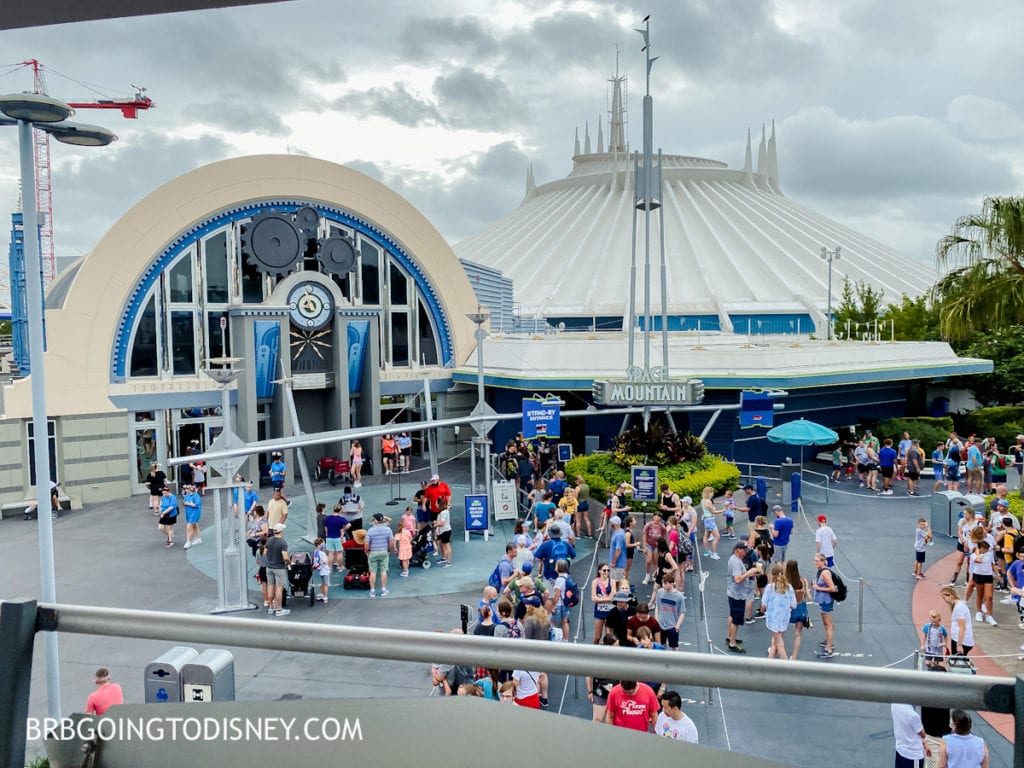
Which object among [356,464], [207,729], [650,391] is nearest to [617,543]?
[650,391]

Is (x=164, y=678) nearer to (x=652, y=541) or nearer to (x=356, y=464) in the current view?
(x=652, y=541)

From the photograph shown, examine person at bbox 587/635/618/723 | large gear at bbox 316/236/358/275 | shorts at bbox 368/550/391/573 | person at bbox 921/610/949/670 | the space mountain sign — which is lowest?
person at bbox 587/635/618/723

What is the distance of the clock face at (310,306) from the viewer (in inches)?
1006

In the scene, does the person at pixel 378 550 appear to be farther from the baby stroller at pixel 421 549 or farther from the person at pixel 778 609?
the person at pixel 778 609

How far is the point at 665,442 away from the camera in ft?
69.6

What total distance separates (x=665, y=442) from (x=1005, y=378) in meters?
19.9

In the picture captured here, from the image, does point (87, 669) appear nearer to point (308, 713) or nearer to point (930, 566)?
point (308, 713)

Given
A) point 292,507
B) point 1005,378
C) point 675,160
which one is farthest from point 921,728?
point 675,160

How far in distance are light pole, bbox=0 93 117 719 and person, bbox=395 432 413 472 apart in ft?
58.9

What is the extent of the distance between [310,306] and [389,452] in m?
5.40

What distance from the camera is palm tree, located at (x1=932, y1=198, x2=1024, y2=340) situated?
1800 cm

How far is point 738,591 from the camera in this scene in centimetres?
1214

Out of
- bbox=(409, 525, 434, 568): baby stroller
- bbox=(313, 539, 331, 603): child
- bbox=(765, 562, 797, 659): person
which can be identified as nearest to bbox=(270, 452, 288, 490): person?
bbox=(409, 525, 434, 568): baby stroller

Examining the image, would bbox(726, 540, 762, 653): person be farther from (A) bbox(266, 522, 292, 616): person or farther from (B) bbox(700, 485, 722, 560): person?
(A) bbox(266, 522, 292, 616): person
